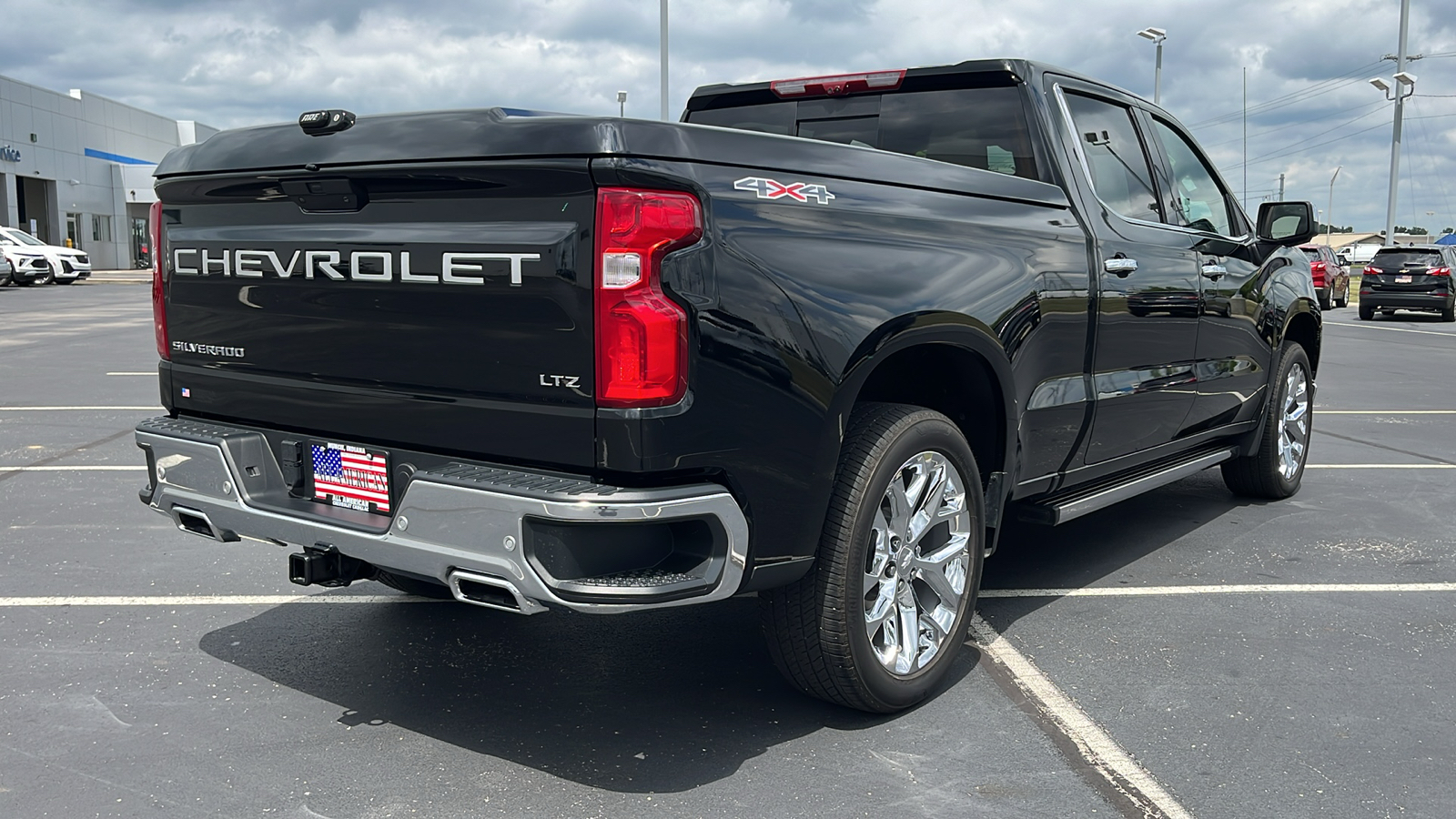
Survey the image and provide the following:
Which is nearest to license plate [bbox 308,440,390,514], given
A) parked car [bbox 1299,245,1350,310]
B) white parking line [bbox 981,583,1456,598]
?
white parking line [bbox 981,583,1456,598]

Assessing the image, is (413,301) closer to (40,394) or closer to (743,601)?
(743,601)

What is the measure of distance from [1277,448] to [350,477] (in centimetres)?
509

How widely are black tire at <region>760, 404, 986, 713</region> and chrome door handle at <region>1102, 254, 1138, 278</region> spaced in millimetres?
1316

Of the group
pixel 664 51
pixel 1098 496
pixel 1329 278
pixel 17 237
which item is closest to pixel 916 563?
pixel 1098 496

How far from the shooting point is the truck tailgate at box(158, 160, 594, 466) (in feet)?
9.66

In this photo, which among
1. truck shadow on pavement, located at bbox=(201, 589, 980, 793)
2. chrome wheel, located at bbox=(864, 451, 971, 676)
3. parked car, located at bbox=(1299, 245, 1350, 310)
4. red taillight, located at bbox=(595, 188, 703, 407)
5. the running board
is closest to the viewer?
red taillight, located at bbox=(595, 188, 703, 407)

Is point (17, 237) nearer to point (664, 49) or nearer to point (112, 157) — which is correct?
point (664, 49)

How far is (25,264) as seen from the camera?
35.9 meters

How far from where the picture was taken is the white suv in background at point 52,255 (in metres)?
36.2

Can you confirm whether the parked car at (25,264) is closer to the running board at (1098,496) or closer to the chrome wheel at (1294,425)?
the chrome wheel at (1294,425)

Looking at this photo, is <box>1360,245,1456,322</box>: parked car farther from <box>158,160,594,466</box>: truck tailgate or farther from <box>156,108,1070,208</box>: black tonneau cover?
<box>158,160,594,466</box>: truck tailgate

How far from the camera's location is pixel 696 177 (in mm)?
2943

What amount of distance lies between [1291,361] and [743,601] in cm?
353

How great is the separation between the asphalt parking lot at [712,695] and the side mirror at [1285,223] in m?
1.45
